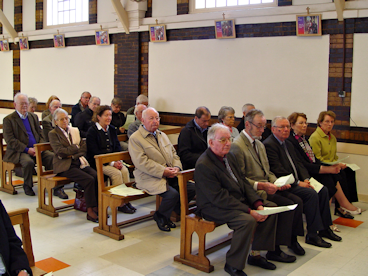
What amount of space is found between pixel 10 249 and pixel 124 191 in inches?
85.1

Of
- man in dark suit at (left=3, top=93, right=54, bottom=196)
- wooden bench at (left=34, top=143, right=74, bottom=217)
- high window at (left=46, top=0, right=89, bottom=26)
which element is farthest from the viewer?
high window at (left=46, top=0, right=89, bottom=26)

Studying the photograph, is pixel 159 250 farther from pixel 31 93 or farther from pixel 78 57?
pixel 31 93

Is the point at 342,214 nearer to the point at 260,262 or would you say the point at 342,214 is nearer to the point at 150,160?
the point at 260,262

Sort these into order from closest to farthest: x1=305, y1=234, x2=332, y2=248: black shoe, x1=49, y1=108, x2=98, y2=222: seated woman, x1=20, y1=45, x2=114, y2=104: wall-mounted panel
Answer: x1=305, y1=234, x2=332, y2=248: black shoe, x1=49, y1=108, x2=98, y2=222: seated woman, x1=20, y1=45, x2=114, y2=104: wall-mounted panel

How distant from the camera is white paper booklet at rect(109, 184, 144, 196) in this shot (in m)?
4.31

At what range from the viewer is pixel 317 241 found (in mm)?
4141

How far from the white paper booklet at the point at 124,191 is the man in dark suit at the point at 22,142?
177 centimetres

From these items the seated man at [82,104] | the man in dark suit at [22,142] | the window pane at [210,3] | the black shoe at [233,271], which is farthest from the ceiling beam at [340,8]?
the man in dark suit at [22,142]

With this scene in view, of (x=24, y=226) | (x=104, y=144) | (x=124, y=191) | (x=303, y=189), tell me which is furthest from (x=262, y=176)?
(x=24, y=226)

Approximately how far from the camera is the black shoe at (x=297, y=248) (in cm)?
387

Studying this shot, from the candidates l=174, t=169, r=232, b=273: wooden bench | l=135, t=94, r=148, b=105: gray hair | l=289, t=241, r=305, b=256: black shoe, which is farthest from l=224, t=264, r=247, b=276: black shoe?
l=135, t=94, r=148, b=105: gray hair

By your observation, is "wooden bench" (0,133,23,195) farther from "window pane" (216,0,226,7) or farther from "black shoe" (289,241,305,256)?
"window pane" (216,0,226,7)

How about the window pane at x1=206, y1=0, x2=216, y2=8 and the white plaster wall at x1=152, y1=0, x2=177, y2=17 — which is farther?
the white plaster wall at x1=152, y1=0, x2=177, y2=17

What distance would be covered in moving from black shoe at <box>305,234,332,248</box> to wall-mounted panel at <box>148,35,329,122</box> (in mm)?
2485
